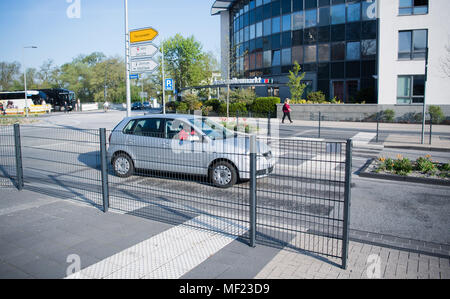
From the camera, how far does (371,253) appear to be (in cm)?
451

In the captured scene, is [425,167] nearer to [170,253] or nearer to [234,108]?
[170,253]

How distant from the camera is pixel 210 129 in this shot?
846 cm

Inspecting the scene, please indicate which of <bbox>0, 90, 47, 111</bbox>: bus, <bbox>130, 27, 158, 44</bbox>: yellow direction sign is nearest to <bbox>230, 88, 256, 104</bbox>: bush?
<bbox>130, 27, 158, 44</bbox>: yellow direction sign

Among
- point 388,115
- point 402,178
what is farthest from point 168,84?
point 402,178

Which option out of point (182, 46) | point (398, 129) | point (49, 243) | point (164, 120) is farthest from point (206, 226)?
point (182, 46)

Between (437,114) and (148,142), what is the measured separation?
21309mm

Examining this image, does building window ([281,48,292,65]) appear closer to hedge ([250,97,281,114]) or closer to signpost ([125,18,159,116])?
hedge ([250,97,281,114])

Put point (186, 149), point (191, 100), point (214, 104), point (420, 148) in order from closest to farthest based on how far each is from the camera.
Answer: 1. point (186, 149)
2. point (420, 148)
3. point (214, 104)
4. point (191, 100)

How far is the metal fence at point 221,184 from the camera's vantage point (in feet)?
15.0

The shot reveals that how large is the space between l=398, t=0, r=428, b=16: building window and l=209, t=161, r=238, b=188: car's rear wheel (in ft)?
80.4

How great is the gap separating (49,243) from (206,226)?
2232 mm

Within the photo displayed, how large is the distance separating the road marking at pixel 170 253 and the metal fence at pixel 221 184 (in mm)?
92

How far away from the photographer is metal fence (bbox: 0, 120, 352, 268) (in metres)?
4.58

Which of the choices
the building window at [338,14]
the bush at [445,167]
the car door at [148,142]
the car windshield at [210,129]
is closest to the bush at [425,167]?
the bush at [445,167]
